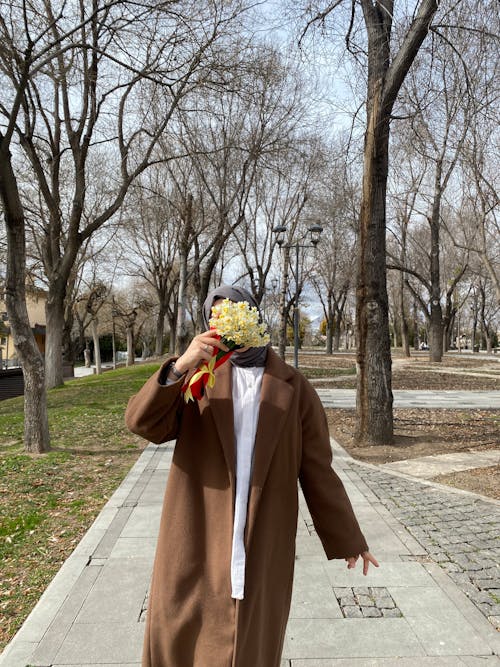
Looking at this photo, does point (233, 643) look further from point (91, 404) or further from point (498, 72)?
point (91, 404)

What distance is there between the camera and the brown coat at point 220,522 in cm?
184

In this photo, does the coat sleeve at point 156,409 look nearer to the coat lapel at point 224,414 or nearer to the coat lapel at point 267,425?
the coat lapel at point 224,414

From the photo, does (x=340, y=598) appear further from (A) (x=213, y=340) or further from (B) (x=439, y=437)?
(B) (x=439, y=437)

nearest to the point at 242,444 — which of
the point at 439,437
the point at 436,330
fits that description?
the point at 439,437

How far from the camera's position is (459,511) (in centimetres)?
538

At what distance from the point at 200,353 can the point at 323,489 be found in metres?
0.79

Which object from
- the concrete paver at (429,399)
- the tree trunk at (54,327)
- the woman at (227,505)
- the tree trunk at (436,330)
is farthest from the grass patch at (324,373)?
the woman at (227,505)

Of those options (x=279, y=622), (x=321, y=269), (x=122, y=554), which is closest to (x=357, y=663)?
(x=279, y=622)

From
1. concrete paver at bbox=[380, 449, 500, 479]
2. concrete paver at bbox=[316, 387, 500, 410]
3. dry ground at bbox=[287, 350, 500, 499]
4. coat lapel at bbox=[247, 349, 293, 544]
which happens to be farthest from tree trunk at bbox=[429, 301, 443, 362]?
coat lapel at bbox=[247, 349, 293, 544]

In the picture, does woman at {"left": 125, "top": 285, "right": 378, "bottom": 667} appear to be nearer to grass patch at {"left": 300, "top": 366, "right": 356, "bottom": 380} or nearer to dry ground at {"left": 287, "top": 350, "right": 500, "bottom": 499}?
dry ground at {"left": 287, "top": 350, "right": 500, "bottom": 499}

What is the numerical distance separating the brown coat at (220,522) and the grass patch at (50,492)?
73.6 inches

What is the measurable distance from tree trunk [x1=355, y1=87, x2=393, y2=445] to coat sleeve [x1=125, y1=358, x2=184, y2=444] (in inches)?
257

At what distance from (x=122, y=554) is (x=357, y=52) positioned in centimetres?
795

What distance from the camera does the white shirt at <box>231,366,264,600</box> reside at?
1.82 meters
